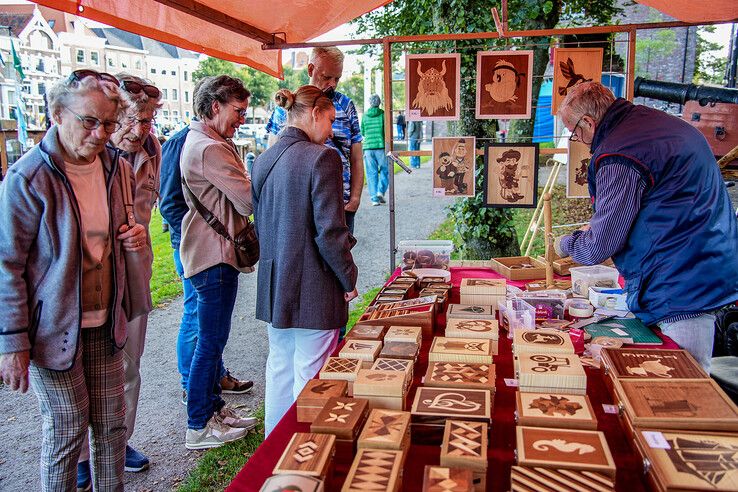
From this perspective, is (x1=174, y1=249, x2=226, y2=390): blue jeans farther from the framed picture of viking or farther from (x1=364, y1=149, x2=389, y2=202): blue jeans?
(x1=364, y1=149, x2=389, y2=202): blue jeans

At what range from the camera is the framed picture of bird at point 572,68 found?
11.2ft

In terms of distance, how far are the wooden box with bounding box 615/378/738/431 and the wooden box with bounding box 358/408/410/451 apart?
0.53 meters

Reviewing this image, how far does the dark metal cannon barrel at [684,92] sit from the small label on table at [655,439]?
359 centimetres

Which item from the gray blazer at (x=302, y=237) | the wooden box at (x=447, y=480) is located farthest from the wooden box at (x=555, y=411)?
the gray blazer at (x=302, y=237)

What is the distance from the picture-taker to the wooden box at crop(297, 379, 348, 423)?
4.94ft

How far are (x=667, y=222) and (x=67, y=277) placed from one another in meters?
1.96

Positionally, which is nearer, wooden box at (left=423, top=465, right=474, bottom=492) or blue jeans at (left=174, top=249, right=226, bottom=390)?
wooden box at (left=423, top=465, right=474, bottom=492)

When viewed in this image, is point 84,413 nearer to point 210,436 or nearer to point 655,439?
point 210,436

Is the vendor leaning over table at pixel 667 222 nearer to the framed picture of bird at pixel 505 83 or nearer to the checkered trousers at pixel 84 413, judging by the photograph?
the framed picture of bird at pixel 505 83

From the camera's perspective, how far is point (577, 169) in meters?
3.57

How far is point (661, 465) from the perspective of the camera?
1135mm

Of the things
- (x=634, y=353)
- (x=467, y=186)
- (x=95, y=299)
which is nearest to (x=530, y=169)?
(x=467, y=186)

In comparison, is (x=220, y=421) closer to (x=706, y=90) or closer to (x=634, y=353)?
(x=634, y=353)

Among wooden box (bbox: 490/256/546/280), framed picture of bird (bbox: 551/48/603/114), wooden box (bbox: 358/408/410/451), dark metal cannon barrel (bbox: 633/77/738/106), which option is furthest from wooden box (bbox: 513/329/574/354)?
dark metal cannon barrel (bbox: 633/77/738/106)
